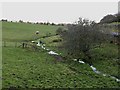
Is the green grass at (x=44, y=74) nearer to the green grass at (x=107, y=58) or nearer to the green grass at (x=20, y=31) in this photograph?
the green grass at (x=107, y=58)

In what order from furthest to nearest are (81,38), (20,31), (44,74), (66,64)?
(20,31)
(81,38)
(66,64)
(44,74)

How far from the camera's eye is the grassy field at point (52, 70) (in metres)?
34.6

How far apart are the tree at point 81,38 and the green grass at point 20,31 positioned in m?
24.6

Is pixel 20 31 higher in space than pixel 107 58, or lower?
higher

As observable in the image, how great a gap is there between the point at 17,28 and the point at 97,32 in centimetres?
4347

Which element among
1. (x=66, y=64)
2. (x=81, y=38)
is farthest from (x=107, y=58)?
(x=66, y=64)

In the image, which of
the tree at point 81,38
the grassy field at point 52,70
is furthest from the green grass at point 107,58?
the tree at point 81,38

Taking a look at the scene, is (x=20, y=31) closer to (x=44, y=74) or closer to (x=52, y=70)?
(x=52, y=70)

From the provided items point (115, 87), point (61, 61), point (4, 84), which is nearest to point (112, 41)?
point (61, 61)

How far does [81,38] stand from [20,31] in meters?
39.4

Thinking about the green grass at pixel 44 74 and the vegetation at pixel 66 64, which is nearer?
the green grass at pixel 44 74

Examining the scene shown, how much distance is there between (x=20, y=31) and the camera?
88.4 m

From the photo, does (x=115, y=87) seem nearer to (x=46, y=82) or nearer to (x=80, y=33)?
(x=46, y=82)

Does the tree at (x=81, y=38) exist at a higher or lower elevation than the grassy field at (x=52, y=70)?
higher
